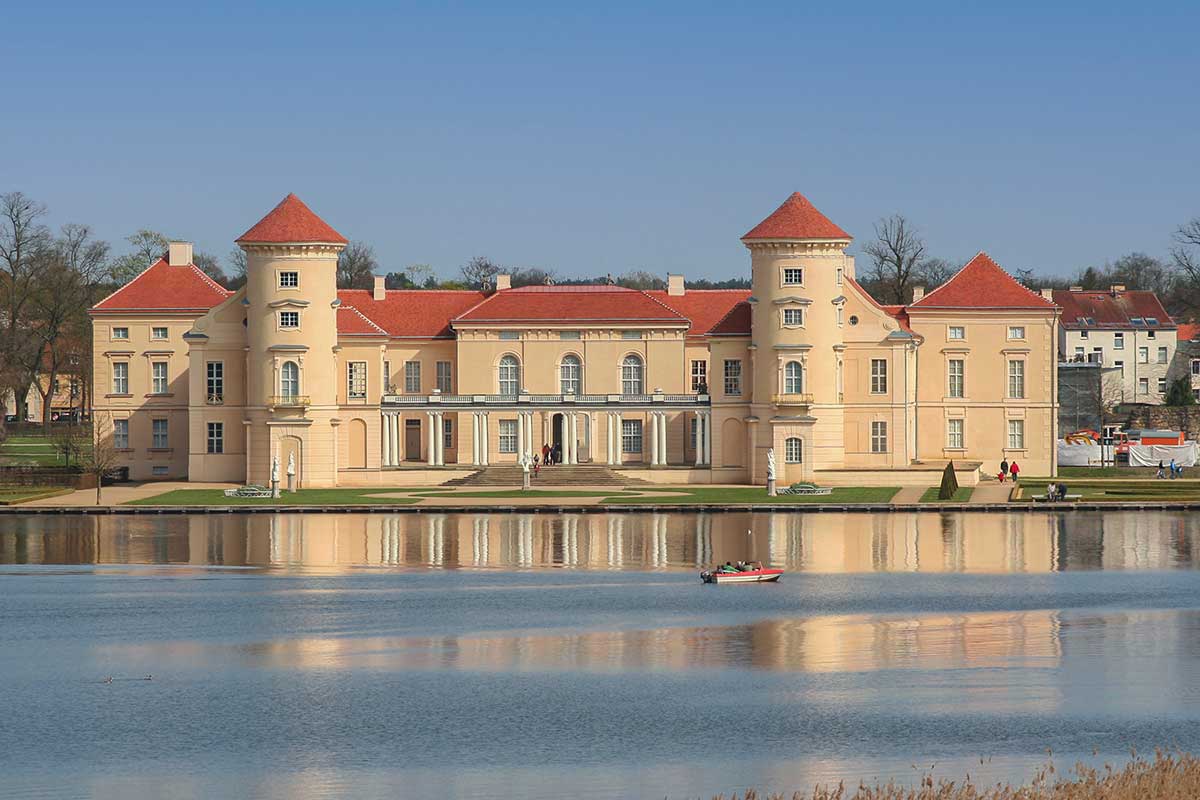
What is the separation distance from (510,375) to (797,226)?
14.3 metres

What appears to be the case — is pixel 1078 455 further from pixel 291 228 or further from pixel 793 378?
pixel 291 228

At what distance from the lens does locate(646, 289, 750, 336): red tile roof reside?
295ft

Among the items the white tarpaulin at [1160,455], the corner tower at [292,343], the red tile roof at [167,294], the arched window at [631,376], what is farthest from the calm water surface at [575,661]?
the white tarpaulin at [1160,455]

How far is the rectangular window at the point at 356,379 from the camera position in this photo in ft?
278

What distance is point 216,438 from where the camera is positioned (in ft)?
275

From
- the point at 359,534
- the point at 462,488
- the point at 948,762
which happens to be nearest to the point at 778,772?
the point at 948,762

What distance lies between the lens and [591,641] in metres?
41.9

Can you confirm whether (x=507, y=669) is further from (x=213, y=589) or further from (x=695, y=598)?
(x=213, y=589)

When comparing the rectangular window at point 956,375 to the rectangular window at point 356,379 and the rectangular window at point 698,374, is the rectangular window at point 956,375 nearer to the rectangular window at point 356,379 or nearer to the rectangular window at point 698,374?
the rectangular window at point 698,374

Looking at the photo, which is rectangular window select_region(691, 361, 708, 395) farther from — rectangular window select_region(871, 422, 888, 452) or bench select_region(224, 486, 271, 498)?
bench select_region(224, 486, 271, 498)

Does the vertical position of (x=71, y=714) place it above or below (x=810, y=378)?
below

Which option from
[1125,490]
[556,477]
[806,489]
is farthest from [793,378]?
[1125,490]

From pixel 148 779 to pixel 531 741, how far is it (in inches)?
243

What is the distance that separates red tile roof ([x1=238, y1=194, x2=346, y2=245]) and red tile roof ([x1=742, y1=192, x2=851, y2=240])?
17185 millimetres
